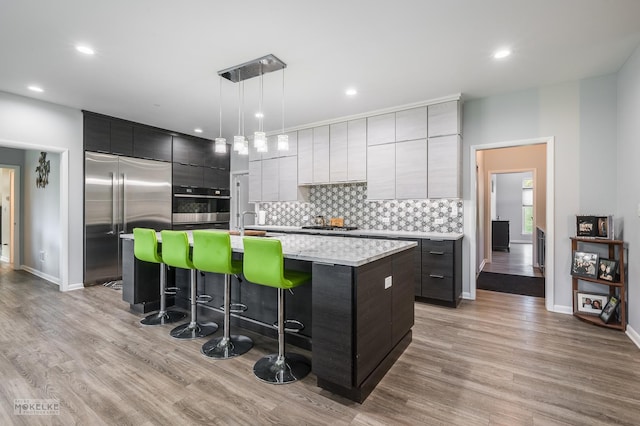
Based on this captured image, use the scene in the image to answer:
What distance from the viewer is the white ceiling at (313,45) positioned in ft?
7.57

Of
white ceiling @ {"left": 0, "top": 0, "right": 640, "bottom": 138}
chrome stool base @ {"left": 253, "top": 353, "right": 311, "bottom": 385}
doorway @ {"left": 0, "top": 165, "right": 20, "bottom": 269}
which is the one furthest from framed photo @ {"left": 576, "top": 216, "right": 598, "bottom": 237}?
doorway @ {"left": 0, "top": 165, "right": 20, "bottom": 269}

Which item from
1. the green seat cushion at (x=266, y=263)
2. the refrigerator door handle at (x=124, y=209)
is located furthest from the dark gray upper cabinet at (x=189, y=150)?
the green seat cushion at (x=266, y=263)

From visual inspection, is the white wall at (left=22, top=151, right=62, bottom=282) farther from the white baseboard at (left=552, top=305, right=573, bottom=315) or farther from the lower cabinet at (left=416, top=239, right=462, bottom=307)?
the white baseboard at (left=552, top=305, right=573, bottom=315)

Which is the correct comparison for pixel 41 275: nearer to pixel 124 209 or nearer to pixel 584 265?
pixel 124 209

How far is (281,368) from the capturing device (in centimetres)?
229

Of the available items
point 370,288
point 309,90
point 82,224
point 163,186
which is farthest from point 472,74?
point 82,224

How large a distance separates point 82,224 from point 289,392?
180 inches

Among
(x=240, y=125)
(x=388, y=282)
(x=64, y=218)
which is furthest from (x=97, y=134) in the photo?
(x=388, y=282)

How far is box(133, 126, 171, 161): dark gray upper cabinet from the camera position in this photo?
5395mm

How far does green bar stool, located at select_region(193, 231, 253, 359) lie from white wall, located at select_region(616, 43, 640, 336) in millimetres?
3682

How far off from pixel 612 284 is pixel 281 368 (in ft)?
11.1

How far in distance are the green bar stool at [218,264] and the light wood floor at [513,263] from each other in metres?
5.44

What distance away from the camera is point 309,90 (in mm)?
3861

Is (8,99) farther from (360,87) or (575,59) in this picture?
(575,59)
